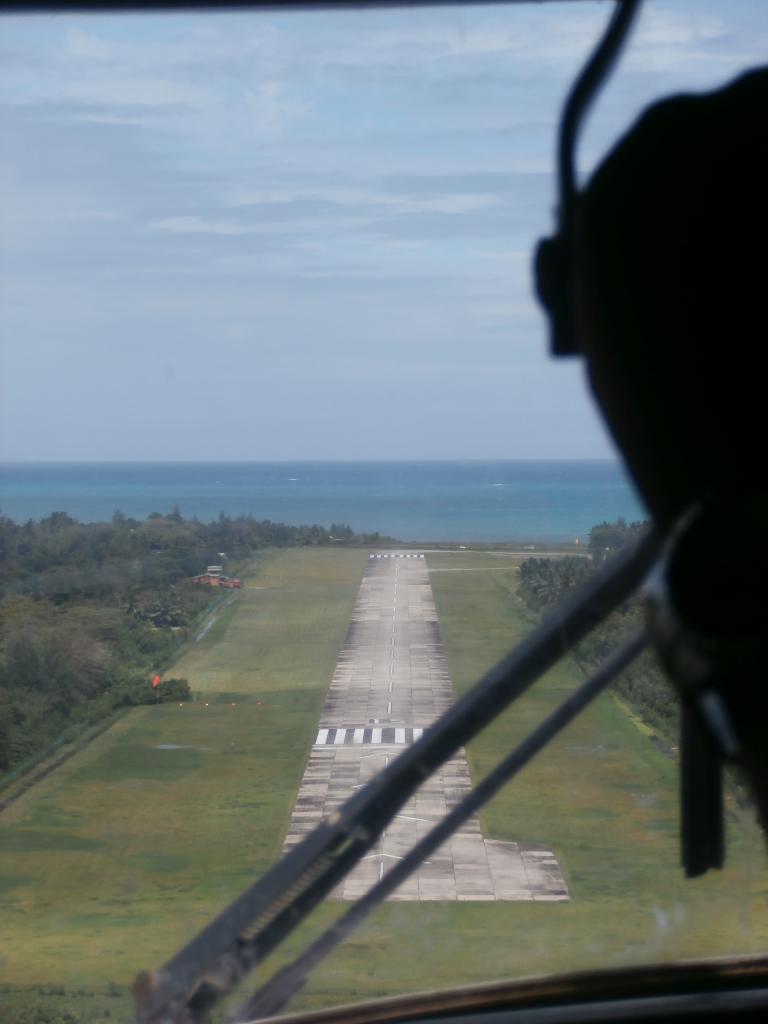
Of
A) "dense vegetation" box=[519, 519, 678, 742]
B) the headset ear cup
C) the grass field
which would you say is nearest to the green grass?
the grass field

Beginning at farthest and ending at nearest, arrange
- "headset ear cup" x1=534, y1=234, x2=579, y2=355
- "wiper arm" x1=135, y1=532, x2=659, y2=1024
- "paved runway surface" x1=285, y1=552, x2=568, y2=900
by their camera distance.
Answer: "paved runway surface" x1=285, y1=552, x2=568, y2=900 → "wiper arm" x1=135, y1=532, x2=659, y2=1024 → "headset ear cup" x1=534, y1=234, x2=579, y2=355

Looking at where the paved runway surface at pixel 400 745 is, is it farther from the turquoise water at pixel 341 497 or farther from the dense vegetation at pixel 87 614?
the dense vegetation at pixel 87 614

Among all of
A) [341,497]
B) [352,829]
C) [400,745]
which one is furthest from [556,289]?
[341,497]

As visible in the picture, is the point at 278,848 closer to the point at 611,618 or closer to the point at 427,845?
the point at 427,845

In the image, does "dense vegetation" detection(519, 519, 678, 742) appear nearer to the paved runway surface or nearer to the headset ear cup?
the paved runway surface

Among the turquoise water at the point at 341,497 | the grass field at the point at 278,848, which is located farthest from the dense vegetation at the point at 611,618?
the turquoise water at the point at 341,497

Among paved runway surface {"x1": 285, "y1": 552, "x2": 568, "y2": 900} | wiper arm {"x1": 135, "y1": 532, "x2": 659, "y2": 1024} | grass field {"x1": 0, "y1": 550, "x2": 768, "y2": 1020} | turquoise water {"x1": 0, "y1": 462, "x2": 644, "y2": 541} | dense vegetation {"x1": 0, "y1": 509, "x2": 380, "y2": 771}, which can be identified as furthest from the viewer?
turquoise water {"x1": 0, "y1": 462, "x2": 644, "y2": 541}
